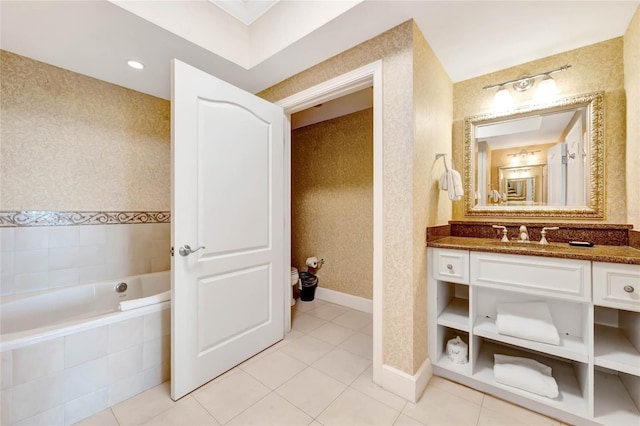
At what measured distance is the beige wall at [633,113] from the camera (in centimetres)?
137

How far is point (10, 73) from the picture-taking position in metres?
1.74

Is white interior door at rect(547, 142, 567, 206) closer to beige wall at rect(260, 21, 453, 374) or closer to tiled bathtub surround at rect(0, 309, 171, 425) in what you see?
beige wall at rect(260, 21, 453, 374)

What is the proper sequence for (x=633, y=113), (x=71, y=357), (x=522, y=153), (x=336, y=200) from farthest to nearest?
(x=336, y=200) < (x=522, y=153) < (x=633, y=113) < (x=71, y=357)

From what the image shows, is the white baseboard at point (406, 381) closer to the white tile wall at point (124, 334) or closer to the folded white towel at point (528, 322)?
the folded white towel at point (528, 322)

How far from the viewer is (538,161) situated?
183 centimetres

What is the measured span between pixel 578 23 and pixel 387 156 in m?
1.32

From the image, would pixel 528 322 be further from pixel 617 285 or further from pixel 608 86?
pixel 608 86

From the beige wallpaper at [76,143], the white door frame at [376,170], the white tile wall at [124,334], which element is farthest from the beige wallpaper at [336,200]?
the white tile wall at [124,334]

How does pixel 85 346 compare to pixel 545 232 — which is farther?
pixel 545 232

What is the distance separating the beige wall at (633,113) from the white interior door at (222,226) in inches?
84.7

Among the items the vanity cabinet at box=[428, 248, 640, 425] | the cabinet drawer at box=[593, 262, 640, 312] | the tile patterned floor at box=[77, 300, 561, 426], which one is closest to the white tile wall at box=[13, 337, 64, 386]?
the tile patterned floor at box=[77, 300, 561, 426]

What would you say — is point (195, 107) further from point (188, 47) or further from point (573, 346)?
point (573, 346)

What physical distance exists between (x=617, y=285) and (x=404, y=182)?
41.4 inches

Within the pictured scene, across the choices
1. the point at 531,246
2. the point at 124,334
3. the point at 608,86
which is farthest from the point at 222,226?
the point at 608,86
